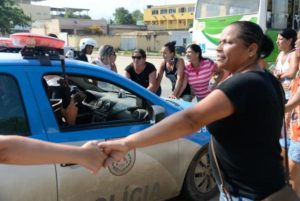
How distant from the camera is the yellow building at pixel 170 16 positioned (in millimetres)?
94250

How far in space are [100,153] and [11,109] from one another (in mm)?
1112

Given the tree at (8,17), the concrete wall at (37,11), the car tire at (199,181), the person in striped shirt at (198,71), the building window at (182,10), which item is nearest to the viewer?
the car tire at (199,181)

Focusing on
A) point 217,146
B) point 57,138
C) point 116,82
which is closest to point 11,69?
point 57,138

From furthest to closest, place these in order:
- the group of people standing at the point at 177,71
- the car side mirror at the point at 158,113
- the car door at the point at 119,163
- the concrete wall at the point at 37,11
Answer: the concrete wall at the point at 37,11 < the group of people standing at the point at 177,71 < the car side mirror at the point at 158,113 < the car door at the point at 119,163

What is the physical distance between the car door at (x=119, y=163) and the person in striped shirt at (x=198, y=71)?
262cm

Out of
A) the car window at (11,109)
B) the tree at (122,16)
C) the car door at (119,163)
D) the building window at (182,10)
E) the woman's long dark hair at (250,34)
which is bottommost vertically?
the tree at (122,16)

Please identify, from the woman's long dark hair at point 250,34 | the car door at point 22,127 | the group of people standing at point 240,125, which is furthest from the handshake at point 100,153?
the car door at point 22,127

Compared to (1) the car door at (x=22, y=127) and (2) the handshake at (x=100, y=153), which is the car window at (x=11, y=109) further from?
(2) the handshake at (x=100, y=153)

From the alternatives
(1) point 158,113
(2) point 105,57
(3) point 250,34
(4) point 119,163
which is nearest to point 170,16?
(2) point 105,57

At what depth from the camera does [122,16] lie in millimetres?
127562

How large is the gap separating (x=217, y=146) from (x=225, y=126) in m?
0.17

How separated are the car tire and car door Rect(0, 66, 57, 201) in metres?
1.46

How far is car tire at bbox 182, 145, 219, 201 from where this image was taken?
3887mm

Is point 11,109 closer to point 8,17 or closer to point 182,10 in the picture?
point 8,17
